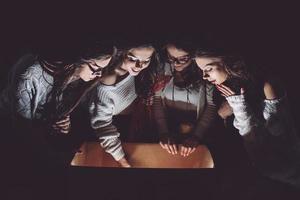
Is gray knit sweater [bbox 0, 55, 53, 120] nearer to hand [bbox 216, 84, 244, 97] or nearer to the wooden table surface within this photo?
the wooden table surface

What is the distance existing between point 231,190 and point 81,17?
3.04 ft

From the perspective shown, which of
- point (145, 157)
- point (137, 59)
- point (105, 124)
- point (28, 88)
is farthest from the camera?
point (145, 157)

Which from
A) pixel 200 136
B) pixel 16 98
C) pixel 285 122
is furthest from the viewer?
pixel 200 136

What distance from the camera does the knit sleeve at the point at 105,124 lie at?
1.90 m

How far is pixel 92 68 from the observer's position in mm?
1793

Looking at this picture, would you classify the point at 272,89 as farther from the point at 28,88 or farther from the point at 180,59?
the point at 28,88

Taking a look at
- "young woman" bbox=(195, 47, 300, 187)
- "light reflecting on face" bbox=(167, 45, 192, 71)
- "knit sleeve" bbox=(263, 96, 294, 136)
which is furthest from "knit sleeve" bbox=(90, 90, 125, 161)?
"knit sleeve" bbox=(263, 96, 294, 136)

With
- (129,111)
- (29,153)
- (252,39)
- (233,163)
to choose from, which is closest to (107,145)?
(129,111)

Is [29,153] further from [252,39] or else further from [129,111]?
[252,39]

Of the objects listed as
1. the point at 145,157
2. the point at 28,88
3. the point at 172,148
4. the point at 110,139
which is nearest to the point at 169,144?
the point at 172,148

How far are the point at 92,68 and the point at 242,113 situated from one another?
2.04 feet

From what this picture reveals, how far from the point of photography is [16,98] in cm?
174

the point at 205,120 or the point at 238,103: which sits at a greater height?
the point at 238,103

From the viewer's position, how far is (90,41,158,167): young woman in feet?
6.08
